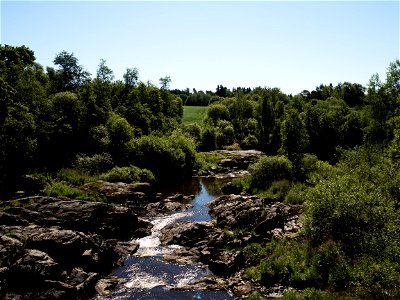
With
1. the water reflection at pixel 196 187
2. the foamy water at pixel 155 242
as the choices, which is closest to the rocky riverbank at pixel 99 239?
the foamy water at pixel 155 242

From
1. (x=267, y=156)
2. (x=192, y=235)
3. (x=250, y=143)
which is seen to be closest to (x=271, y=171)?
(x=267, y=156)

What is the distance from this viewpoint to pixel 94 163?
58.3 m

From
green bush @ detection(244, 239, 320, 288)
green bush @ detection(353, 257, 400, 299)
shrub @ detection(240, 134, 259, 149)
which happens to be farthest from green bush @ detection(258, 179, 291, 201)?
shrub @ detection(240, 134, 259, 149)

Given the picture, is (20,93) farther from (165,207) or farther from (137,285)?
(137,285)

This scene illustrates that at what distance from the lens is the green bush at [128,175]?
5491 cm

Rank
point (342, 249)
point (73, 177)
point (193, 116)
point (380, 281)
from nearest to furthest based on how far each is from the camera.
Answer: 1. point (380, 281)
2. point (342, 249)
3. point (73, 177)
4. point (193, 116)

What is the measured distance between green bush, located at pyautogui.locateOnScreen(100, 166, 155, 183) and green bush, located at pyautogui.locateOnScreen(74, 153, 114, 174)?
246 centimetres

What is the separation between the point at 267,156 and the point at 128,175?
1038 inches

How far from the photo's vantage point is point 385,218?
2347cm

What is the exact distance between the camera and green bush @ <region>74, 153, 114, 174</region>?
57281 millimetres

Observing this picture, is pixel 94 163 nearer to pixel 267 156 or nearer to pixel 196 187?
pixel 196 187

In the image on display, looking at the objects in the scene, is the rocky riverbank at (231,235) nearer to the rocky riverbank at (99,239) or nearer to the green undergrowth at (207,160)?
the rocky riverbank at (99,239)

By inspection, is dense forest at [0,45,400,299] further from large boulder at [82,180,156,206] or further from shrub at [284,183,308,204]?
large boulder at [82,180,156,206]

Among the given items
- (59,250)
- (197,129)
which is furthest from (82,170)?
(197,129)
